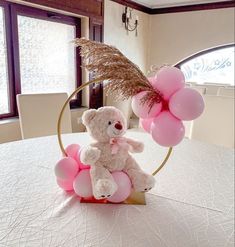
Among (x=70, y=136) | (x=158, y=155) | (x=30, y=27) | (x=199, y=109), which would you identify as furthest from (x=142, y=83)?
(x=30, y=27)

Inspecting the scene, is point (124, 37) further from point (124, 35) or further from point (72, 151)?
point (72, 151)

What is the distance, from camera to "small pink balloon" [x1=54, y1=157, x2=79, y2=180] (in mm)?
954

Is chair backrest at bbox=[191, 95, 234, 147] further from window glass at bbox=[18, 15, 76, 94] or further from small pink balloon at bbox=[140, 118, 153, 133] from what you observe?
window glass at bbox=[18, 15, 76, 94]

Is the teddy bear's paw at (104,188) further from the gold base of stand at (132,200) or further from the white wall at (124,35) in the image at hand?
the white wall at (124,35)

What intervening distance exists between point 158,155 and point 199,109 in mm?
685

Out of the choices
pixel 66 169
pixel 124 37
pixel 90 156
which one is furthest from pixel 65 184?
pixel 124 37

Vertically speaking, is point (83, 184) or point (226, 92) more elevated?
point (226, 92)

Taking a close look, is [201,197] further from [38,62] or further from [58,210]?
[38,62]

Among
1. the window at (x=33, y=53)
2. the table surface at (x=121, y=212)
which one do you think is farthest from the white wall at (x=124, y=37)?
the table surface at (x=121, y=212)

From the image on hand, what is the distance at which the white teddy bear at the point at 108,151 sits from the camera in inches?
35.4

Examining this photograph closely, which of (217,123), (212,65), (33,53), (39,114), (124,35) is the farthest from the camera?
(212,65)

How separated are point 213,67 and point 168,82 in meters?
3.34

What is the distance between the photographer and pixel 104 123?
93 centimetres

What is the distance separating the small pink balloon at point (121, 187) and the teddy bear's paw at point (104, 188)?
0.05 meters
